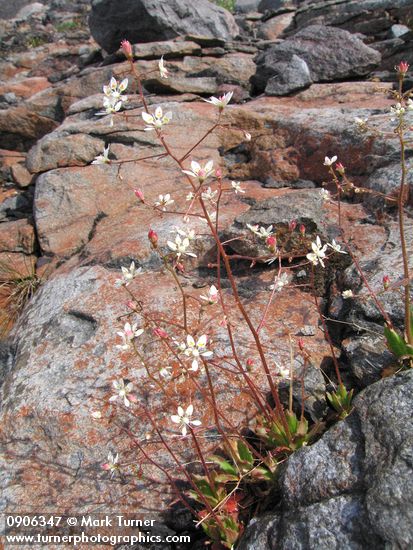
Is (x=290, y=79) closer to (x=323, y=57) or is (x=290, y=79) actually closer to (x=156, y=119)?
(x=323, y=57)

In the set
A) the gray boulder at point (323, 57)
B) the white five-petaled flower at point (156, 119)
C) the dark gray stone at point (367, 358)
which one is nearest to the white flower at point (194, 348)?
the white five-petaled flower at point (156, 119)

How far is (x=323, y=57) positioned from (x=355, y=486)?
7.80m

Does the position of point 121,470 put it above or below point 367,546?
below

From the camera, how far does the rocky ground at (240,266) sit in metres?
2.07

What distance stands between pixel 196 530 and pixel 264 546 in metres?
0.71

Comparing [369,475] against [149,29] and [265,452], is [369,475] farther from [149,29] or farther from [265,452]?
[149,29]

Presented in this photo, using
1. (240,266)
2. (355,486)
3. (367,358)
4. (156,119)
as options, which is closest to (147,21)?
(240,266)

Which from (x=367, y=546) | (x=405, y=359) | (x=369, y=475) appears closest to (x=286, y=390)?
(x=405, y=359)

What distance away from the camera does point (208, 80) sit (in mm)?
8602

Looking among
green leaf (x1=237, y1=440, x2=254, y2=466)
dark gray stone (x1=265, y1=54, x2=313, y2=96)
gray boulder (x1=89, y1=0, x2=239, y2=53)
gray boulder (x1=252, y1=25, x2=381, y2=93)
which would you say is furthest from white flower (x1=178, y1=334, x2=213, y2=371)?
gray boulder (x1=89, y1=0, x2=239, y2=53)

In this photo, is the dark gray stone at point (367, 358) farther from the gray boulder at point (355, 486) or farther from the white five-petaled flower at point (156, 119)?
the white five-petaled flower at point (156, 119)

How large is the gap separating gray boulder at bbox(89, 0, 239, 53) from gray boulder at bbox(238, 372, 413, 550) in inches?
432

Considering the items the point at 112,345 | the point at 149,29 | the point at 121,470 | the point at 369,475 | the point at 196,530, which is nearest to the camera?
the point at 369,475

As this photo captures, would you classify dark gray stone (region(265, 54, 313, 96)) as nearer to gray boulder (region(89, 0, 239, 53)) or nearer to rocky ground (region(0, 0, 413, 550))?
rocky ground (region(0, 0, 413, 550))
